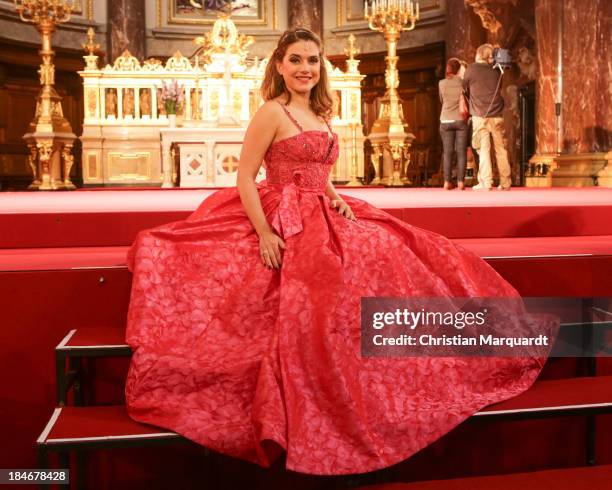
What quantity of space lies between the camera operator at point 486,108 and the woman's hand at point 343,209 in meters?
5.18

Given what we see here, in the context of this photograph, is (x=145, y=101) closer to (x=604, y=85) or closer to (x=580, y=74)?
(x=580, y=74)

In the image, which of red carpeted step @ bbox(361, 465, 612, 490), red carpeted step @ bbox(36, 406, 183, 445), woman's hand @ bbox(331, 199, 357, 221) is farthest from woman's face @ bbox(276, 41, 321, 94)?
red carpeted step @ bbox(361, 465, 612, 490)

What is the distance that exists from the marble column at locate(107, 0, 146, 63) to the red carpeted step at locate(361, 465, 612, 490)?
1360 cm

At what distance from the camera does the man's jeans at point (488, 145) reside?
780 cm

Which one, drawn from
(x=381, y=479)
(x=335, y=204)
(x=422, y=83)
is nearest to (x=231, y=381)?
(x=381, y=479)

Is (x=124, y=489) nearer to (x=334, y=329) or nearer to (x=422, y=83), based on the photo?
(x=334, y=329)

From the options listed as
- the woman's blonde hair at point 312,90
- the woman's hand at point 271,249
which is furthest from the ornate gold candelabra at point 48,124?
the woman's hand at point 271,249

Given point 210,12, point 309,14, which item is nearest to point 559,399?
point 309,14

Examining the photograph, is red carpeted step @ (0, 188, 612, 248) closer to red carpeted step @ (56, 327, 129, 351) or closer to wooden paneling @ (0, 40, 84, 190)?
red carpeted step @ (56, 327, 129, 351)

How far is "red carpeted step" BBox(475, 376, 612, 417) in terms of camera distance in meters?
2.43

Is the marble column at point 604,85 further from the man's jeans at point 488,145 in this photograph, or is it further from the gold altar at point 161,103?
the gold altar at point 161,103

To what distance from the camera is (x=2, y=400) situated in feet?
9.76

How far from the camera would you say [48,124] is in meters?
10.5

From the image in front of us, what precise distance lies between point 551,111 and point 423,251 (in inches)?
292
